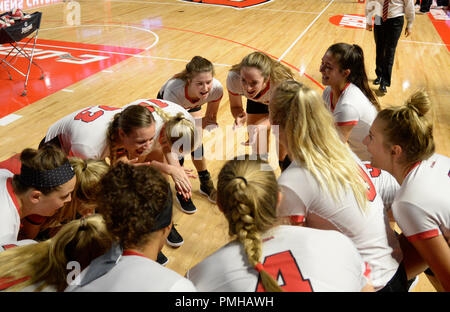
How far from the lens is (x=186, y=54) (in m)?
7.40

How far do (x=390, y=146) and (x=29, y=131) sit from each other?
14.0ft

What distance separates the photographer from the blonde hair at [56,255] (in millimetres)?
1456

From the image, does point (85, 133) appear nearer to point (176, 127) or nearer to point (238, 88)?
point (176, 127)

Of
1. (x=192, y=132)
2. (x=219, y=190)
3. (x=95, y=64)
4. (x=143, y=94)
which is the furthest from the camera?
(x=95, y=64)

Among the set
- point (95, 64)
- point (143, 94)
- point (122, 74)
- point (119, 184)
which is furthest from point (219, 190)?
point (95, 64)

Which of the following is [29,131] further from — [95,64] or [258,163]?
[258,163]

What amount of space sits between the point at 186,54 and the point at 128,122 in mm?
5314

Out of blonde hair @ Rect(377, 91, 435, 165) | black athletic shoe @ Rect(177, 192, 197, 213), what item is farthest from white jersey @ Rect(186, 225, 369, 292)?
black athletic shoe @ Rect(177, 192, 197, 213)

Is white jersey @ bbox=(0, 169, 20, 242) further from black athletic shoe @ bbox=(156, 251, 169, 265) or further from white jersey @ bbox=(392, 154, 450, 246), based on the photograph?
white jersey @ bbox=(392, 154, 450, 246)

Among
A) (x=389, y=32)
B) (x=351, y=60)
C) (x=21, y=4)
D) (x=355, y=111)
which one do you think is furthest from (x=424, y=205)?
(x=21, y=4)

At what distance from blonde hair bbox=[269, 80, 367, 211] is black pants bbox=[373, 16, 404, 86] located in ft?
15.0

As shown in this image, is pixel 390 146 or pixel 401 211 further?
pixel 390 146

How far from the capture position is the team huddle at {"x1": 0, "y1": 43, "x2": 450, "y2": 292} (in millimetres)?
1261

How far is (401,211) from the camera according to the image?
5.33ft
